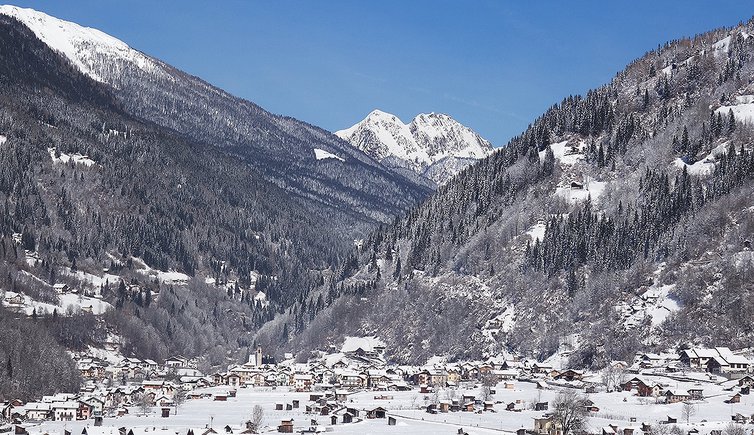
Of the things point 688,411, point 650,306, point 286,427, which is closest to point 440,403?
point 286,427

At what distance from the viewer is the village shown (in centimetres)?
12912

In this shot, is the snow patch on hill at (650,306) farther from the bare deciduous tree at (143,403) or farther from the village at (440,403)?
the bare deciduous tree at (143,403)

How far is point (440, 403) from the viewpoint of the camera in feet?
498

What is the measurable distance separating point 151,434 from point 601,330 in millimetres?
92523

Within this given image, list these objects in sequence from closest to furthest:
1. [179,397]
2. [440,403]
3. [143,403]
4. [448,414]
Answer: [448,414] → [440,403] → [143,403] → [179,397]

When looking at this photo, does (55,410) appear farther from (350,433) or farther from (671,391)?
(671,391)

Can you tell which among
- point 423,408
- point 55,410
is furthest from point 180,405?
point 423,408

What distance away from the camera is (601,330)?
635 ft

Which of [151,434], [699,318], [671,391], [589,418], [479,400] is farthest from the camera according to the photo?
[699,318]

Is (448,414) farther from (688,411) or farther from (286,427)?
(688,411)

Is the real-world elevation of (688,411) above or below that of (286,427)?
above

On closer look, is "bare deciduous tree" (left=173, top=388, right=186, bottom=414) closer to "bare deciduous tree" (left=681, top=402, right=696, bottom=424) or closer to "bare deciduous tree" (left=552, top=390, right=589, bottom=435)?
"bare deciduous tree" (left=552, top=390, right=589, bottom=435)

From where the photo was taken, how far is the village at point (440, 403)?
424 ft

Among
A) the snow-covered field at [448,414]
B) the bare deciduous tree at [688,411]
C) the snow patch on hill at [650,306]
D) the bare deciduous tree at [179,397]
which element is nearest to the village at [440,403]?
the snow-covered field at [448,414]
